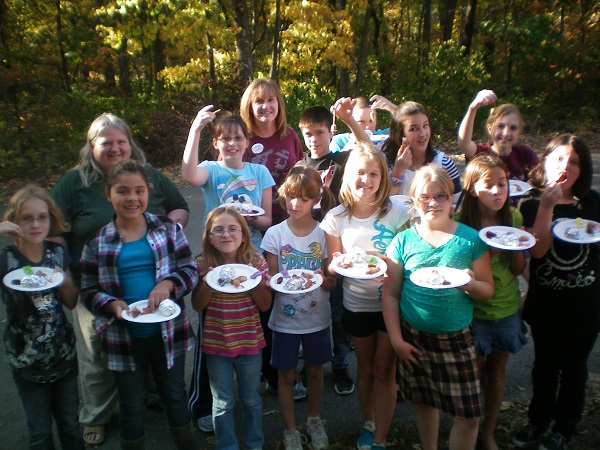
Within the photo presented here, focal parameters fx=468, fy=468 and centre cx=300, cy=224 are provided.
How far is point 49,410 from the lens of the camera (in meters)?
2.65

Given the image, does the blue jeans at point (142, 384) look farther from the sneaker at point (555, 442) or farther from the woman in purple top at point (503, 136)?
the woman in purple top at point (503, 136)

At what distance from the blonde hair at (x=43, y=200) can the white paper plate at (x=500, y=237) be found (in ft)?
7.88

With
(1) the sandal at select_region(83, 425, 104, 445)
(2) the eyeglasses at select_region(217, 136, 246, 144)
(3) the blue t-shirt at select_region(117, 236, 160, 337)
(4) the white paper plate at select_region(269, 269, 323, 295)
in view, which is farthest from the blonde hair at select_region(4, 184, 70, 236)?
(1) the sandal at select_region(83, 425, 104, 445)

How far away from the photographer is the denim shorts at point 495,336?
274 cm

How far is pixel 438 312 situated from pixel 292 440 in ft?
4.26

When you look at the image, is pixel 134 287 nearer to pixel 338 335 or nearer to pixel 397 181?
pixel 338 335

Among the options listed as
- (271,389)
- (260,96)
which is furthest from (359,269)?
(260,96)

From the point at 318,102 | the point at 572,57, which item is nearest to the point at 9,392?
the point at 318,102

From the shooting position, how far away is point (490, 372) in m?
2.88

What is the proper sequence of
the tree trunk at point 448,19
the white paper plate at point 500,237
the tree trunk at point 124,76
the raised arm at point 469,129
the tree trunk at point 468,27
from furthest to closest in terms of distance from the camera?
the tree trunk at point 448,19
the tree trunk at point 468,27
the tree trunk at point 124,76
the raised arm at point 469,129
the white paper plate at point 500,237

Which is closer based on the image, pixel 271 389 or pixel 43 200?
pixel 43 200

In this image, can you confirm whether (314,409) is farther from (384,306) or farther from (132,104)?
(132,104)

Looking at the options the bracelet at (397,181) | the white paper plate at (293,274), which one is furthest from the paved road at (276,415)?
the bracelet at (397,181)

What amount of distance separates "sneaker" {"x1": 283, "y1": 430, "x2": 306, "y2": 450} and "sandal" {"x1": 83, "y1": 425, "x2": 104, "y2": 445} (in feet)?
4.11
